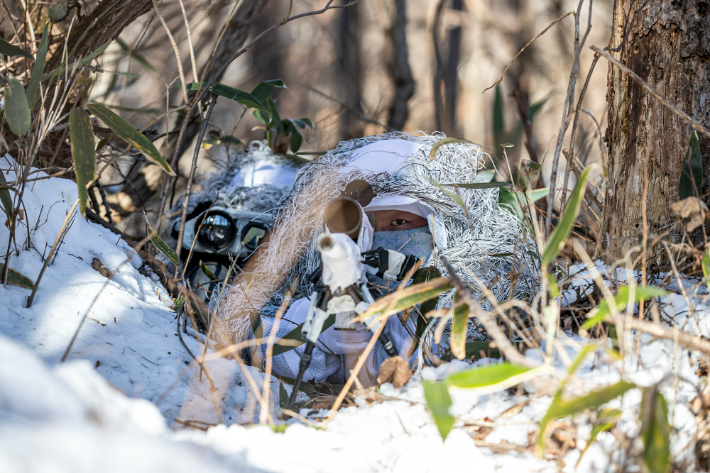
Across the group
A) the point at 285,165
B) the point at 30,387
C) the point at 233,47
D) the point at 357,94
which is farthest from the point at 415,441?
the point at 357,94

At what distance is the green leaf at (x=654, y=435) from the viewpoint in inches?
13.1

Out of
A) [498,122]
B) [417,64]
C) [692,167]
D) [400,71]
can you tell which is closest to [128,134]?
[692,167]

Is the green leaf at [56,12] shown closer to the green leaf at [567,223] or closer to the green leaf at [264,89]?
the green leaf at [264,89]

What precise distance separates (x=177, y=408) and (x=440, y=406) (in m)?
0.31

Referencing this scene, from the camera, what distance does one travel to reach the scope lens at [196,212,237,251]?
1.13 m

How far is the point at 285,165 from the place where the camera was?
54.0 inches

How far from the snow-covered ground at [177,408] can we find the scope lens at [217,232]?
1.23 ft

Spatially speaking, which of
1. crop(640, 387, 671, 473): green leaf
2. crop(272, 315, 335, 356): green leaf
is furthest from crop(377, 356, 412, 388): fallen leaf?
crop(640, 387, 671, 473): green leaf

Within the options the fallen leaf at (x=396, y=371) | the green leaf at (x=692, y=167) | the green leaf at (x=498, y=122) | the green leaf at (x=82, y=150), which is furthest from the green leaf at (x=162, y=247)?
the green leaf at (x=498, y=122)

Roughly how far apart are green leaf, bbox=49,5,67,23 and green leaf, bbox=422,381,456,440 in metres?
1.03

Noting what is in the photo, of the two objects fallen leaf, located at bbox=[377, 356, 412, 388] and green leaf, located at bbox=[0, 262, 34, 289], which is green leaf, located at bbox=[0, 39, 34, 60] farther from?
fallen leaf, located at bbox=[377, 356, 412, 388]

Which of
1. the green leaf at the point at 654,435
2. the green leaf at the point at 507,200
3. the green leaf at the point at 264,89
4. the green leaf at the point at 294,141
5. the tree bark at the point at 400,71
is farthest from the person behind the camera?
the tree bark at the point at 400,71

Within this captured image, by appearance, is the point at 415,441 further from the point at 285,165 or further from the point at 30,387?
the point at 285,165

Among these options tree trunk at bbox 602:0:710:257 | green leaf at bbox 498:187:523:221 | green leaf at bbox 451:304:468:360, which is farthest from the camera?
green leaf at bbox 498:187:523:221
